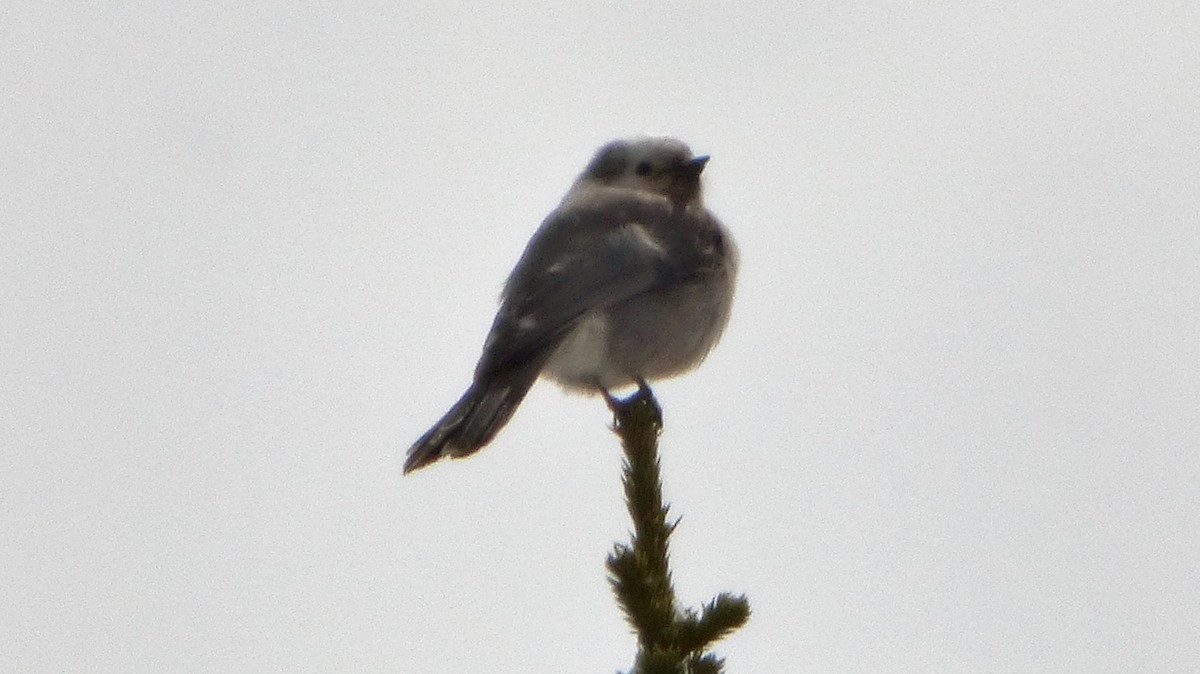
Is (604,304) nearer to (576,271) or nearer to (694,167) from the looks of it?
(576,271)

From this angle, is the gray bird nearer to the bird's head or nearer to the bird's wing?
the bird's wing

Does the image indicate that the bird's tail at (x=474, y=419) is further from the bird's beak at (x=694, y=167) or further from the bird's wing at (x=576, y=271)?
the bird's beak at (x=694, y=167)

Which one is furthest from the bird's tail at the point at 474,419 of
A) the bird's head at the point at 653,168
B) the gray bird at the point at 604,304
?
the bird's head at the point at 653,168

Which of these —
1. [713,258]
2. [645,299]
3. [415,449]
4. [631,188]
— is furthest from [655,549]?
[631,188]

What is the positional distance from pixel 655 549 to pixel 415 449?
66.6 inches

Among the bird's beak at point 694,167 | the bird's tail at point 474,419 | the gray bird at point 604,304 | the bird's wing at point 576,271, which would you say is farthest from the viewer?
the bird's beak at point 694,167

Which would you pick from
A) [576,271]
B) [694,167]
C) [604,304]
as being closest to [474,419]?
[604,304]

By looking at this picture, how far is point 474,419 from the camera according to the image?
206 inches

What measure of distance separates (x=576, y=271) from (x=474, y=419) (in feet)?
3.82

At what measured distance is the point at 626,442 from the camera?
3885mm

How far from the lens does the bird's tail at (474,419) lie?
16.2 ft

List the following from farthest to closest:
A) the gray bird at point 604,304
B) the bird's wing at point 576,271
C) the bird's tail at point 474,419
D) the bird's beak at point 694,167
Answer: the bird's beak at point 694,167
the bird's wing at point 576,271
the gray bird at point 604,304
the bird's tail at point 474,419

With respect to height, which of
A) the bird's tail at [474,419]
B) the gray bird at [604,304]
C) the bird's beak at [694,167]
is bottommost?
the bird's tail at [474,419]

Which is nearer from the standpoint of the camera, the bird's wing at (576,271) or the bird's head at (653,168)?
the bird's wing at (576,271)
